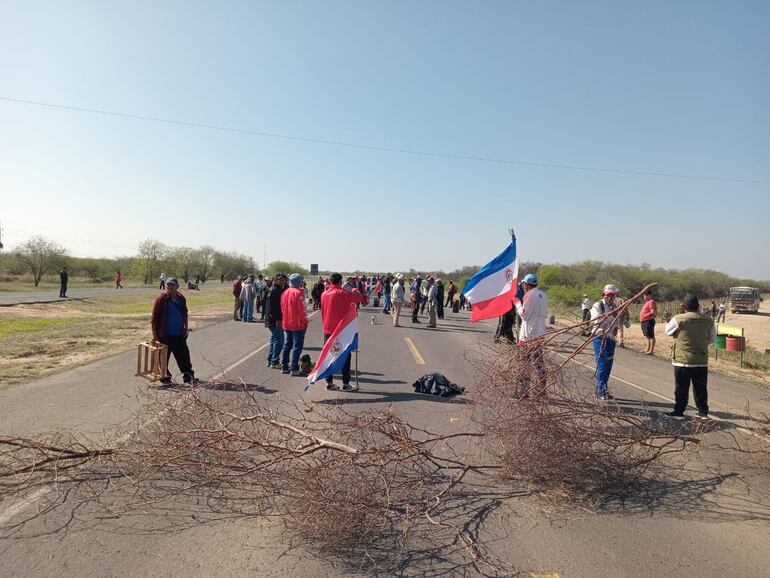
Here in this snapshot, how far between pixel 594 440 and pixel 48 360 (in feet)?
38.0

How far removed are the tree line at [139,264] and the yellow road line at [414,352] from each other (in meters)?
56.2

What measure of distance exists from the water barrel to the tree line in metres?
63.1

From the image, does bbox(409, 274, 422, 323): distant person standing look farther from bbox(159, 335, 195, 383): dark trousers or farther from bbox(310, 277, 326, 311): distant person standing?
bbox(159, 335, 195, 383): dark trousers

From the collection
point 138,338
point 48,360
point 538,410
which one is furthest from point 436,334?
point 538,410

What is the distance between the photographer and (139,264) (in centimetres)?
7631

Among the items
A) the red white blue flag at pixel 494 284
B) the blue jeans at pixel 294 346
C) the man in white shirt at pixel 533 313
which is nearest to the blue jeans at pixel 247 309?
the blue jeans at pixel 294 346

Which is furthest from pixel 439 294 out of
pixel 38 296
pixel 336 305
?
pixel 38 296

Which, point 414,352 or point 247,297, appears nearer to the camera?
point 414,352

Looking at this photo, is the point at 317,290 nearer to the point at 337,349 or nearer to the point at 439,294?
the point at 439,294

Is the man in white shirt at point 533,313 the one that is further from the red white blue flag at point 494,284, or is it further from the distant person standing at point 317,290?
the distant person standing at point 317,290

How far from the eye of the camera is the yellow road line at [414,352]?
37.7ft

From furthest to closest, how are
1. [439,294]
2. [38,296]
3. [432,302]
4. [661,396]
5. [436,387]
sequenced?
1. [38,296]
2. [439,294]
3. [432,302]
4. [661,396]
5. [436,387]

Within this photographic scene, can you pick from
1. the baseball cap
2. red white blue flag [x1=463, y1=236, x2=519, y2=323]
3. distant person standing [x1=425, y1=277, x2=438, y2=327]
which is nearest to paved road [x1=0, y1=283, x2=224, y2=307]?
distant person standing [x1=425, y1=277, x2=438, y2=327]

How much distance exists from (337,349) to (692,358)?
5.14m
